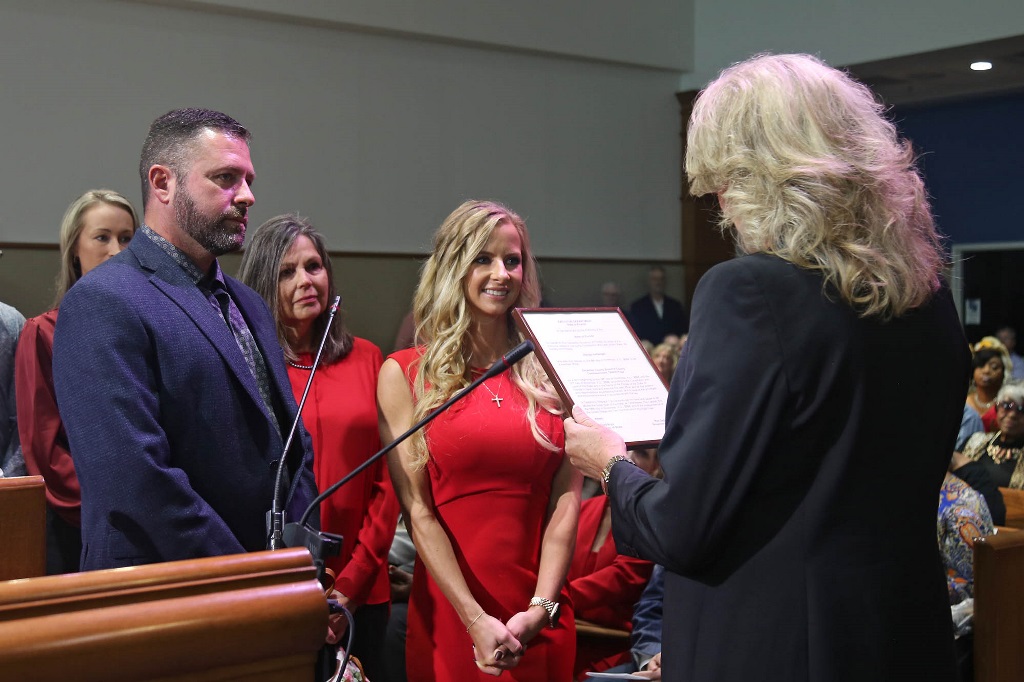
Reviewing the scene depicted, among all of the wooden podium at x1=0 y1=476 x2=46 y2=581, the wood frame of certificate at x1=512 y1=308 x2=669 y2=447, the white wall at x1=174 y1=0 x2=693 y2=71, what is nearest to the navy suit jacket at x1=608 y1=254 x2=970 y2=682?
the wood frame of certificate at x1=512 y1=308 x2=669 y2=447

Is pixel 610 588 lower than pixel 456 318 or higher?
lower

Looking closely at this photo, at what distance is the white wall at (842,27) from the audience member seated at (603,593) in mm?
5497

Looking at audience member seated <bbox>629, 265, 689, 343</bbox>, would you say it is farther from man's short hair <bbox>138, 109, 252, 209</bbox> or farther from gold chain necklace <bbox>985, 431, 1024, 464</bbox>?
man's short hair <bbox>138, 109, 252, 209</bbox>

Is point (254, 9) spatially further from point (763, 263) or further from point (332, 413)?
point (763, 263)

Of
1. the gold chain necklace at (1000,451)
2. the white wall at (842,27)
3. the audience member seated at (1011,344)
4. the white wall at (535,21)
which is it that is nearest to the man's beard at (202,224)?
the gold chain necklace at (1000,451)

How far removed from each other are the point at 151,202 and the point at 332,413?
76 centimetres

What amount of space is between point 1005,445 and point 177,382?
3.93m

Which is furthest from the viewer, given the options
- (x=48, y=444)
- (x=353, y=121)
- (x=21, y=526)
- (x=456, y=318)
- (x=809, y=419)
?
(x=353, y=121)

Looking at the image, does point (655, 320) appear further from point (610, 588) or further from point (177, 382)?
point (177, 382)

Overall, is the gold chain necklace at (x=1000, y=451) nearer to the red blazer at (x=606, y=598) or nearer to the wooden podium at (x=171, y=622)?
the red blazer at (x=606, y=598)

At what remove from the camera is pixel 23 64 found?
6348 mm

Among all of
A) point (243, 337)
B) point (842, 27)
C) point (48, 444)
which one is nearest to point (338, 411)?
point (243, 337)

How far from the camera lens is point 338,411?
251 cm

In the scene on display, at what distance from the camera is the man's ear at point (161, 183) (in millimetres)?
1906
